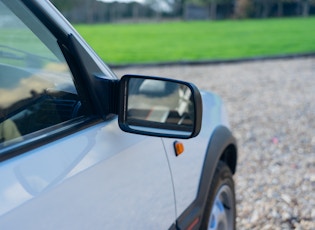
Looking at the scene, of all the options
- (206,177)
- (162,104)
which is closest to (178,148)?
(206,177)

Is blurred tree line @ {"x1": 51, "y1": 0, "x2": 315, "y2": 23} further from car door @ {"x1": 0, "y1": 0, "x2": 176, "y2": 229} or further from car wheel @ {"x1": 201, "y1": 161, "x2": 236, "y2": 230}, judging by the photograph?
car door @ {"x1": 0, "y1": 0, "x2": 176, "y2": 229}

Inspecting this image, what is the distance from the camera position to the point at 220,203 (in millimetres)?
2943

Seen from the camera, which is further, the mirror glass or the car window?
the mirror glass

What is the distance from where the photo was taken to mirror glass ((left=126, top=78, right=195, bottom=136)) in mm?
2231

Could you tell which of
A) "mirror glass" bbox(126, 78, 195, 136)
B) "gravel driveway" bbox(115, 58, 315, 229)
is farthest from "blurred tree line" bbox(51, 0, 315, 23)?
"mirror glass" bbox(126, 78, 195, 136)

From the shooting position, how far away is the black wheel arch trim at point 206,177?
227cm

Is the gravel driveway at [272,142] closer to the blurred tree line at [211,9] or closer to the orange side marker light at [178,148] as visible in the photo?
the orange side marker light at [178,148]

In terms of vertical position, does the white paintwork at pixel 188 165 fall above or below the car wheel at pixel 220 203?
Answer: above

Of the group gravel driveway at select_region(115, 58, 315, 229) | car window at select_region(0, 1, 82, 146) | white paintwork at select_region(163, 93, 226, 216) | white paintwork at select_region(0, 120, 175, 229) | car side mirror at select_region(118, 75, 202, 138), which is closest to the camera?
white paintwork at select_region(0, 120, 175, 229)

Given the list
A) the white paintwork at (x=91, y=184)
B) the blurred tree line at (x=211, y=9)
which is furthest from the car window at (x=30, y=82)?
the blurred tree line at (x=211, y=9)

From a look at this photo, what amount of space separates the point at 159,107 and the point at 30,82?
1.63m

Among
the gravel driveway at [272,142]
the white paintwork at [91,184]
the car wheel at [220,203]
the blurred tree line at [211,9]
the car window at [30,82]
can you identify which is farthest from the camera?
the blurred tree line at [211,9]

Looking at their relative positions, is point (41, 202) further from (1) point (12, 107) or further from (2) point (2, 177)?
(1) point (12, 107)

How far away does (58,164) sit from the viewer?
1.42 meters
